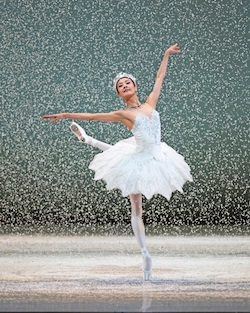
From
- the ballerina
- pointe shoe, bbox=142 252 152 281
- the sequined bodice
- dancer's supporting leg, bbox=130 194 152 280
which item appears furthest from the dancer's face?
pointe shoe, bbox=142 252 152 281

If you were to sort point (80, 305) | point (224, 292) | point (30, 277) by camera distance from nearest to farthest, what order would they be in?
point (80, 305) < point (224, 292) < point (30, 277)

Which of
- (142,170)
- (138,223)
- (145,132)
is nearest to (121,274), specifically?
(138,223)

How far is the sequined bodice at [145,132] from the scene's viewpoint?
11.6 feet

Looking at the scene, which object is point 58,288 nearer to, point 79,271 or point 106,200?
point 79,271

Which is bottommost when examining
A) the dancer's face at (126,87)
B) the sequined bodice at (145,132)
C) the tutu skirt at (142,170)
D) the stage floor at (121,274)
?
the stage floor at (121,274)

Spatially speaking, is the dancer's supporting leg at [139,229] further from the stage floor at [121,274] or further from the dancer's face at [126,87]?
the dancer's face at [126,87]

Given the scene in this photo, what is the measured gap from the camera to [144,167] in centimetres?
353

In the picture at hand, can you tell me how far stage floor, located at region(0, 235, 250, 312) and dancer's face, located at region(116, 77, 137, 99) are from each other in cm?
105

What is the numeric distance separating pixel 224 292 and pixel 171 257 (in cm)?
149

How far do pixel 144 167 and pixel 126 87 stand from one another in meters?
0.48

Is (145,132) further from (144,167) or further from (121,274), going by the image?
(121,274)

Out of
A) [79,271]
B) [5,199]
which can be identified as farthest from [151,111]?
[5,199]

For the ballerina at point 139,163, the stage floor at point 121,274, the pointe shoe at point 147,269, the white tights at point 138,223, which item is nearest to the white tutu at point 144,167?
the ballerina at point 139,163

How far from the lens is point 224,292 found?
2932mm
